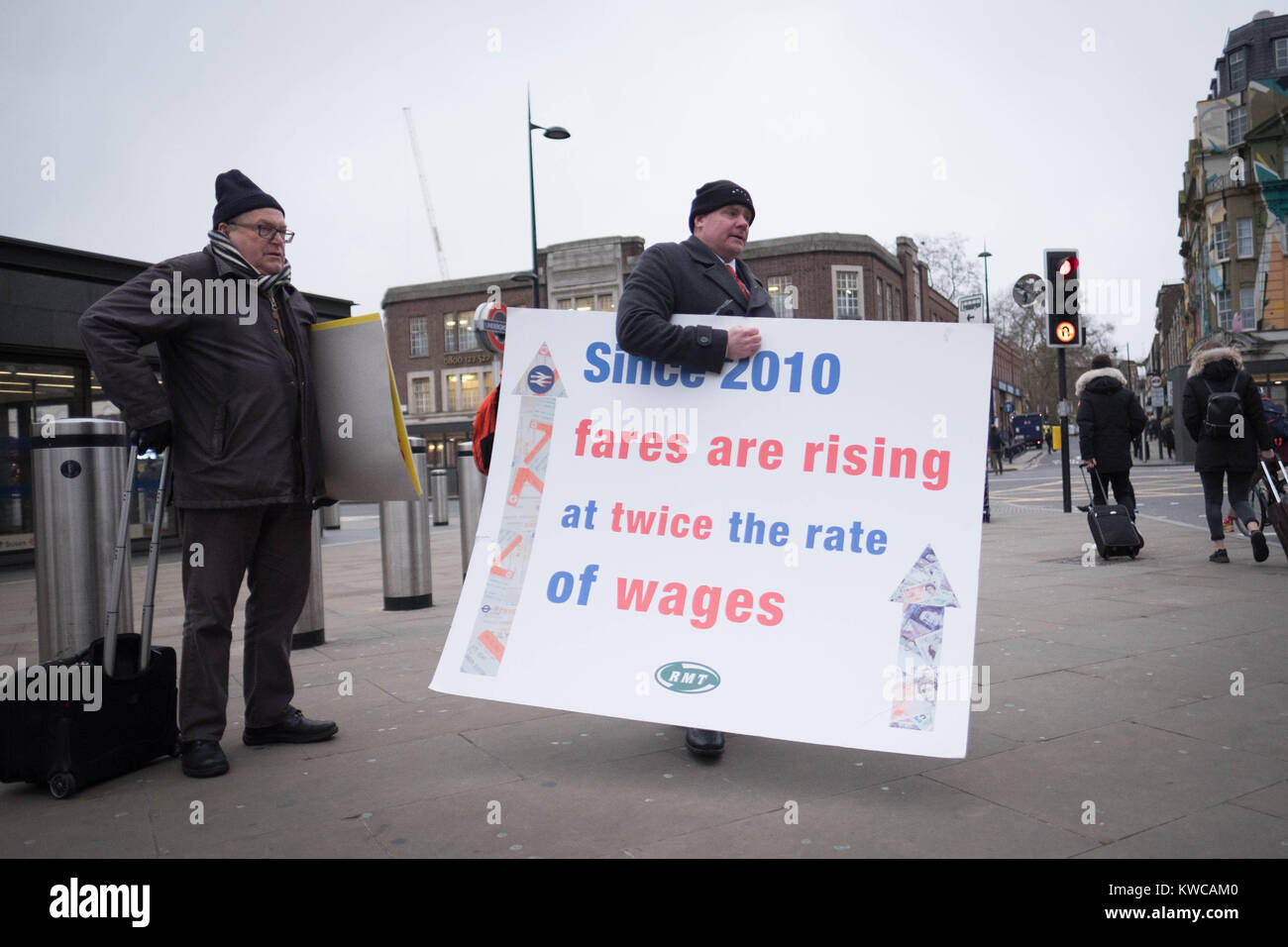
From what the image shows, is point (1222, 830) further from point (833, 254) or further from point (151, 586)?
point (833, 254)

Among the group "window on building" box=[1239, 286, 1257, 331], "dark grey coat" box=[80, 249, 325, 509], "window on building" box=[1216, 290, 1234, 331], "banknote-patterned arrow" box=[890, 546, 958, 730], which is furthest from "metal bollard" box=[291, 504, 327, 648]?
"window on building" box=[1216, 290, 1234, 331]

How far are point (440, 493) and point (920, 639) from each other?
14.8 m

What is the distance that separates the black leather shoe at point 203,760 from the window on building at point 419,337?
49.3 metres

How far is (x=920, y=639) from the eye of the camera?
2.95m

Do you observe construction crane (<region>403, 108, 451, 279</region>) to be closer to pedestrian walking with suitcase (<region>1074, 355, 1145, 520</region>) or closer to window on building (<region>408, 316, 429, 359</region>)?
window on building (<region>408, 316, 429, 359</region>)

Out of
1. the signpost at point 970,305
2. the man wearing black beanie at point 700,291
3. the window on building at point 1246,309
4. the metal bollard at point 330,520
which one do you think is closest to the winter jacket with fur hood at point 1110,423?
the signpost at point 970,305

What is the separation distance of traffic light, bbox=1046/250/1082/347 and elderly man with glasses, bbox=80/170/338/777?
11.1m

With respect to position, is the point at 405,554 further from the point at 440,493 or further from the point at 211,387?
the point at 440,493

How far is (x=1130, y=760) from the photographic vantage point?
306 centimetres

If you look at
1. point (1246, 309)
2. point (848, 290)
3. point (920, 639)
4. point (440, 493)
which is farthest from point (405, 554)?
point (1246, 309)

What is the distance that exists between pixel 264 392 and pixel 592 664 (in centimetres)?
152

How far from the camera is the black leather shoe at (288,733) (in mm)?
3588

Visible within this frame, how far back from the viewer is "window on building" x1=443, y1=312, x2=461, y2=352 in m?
50.1
